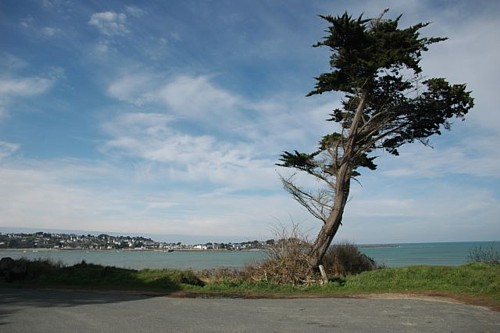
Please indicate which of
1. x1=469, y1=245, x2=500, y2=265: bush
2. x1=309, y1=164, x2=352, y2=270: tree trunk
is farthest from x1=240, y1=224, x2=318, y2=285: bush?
x1=469, y1=245, x2=500, y2=265: bush

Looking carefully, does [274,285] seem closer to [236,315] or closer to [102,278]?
[102,278]

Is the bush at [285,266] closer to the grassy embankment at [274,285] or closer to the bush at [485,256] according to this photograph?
the grassy embankment at [274,285]

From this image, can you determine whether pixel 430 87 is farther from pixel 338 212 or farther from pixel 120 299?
pixel 120 299

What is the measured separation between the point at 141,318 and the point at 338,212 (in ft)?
38.0

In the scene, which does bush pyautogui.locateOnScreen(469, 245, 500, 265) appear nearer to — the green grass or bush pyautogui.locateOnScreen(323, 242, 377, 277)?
the green grass

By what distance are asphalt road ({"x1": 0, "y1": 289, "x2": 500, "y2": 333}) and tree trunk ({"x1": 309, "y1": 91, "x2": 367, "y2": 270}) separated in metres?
5.79

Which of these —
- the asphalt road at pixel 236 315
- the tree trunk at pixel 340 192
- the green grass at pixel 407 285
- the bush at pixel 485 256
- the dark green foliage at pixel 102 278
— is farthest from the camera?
the bush at pixel 485 256

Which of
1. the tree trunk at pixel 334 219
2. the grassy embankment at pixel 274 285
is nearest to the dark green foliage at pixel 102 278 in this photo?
the grassy embankment at pixel 274 285

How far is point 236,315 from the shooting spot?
10.5 metres

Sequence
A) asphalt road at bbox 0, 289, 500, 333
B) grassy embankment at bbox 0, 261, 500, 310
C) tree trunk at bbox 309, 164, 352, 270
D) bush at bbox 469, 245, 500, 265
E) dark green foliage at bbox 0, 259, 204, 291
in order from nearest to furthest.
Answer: asphalt road at bbox 0, 289, 500, 333 < grassy embankment at bbox 0, 261, 500, 310 < dark green foliage at bbox 0, 259, 204, 291 < tree trunk at bbox 309, 164, 352, 270 < bush at bbox 469, 245, 500, 265

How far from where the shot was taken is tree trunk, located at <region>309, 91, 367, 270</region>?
19562 mm

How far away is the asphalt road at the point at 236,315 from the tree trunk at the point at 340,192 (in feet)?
19.0

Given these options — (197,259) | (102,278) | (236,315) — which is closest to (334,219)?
(102,278)

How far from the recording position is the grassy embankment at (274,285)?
1528cm
